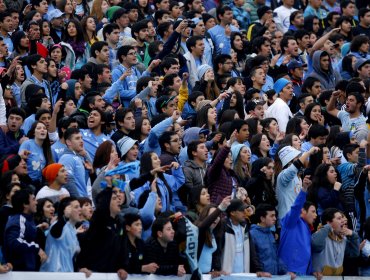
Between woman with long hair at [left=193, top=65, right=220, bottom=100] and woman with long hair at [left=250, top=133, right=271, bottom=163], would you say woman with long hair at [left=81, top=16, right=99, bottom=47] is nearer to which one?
woman with long hair at [left=193, top=65, right=220, bottom=100]

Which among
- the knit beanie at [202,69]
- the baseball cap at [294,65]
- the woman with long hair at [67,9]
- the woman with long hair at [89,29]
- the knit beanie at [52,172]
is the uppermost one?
the woman with long hair at [67,9]

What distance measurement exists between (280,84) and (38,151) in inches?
224

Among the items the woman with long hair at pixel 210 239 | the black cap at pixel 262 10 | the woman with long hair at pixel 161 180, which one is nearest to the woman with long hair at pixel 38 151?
the woman with long hair at pixel 161 180

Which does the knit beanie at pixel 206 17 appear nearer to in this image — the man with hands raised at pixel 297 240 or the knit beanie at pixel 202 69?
the knit beanie at pixel 202 69

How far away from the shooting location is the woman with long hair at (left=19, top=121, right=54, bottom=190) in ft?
62.3

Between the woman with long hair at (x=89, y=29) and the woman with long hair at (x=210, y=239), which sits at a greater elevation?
the woman with long hair at (x=89, y=29)

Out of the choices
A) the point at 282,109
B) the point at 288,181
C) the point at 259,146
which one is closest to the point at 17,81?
the point at 259,146

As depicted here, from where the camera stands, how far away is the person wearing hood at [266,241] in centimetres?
1861

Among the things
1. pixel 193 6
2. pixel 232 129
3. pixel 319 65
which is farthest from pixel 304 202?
pixel 193 6

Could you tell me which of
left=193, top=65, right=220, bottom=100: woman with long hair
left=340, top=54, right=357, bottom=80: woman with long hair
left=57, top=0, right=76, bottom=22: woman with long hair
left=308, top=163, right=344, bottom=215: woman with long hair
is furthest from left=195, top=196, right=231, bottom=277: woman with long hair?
left=340, top=54, right=357, bottom=80: woman with long hair

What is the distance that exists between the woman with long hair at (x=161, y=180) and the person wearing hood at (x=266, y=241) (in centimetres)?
100

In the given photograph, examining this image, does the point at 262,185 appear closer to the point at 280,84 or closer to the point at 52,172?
the point at 52,172

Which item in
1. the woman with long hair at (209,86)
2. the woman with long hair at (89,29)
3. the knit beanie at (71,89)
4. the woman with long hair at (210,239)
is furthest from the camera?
the woman with long hair at (89,29)

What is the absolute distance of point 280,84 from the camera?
23.8m
